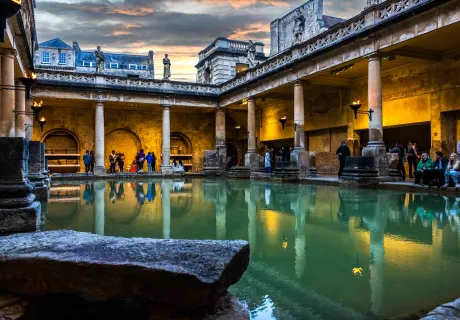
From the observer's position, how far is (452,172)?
993 centimetres

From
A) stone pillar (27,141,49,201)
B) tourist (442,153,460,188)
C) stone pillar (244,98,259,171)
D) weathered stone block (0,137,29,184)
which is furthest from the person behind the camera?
stone pillar (244,98,259,171)

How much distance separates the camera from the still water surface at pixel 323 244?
102 inches

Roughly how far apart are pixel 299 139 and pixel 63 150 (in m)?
17.6

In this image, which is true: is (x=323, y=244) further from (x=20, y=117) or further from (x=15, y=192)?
(x=20, y=117)

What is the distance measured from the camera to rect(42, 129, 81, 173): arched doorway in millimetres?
26125

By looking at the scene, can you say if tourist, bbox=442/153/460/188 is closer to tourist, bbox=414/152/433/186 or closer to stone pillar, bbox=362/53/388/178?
tourist, bbox=414/152/433/186

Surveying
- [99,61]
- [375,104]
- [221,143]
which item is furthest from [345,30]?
[99,61]

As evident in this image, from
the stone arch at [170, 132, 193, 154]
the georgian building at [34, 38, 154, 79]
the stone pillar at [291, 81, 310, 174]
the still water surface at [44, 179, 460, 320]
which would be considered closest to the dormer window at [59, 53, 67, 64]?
the georgian building at [34, 38, 154, 79]

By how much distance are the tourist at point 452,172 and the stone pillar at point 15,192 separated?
9.68m

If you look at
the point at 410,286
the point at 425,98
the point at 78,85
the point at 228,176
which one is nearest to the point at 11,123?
the point at 78,85

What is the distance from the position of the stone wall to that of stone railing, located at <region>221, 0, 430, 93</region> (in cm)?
1080

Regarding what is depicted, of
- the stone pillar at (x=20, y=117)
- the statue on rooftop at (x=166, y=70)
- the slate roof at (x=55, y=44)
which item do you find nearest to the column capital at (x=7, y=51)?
the stone pillar at (x=20, y=117)

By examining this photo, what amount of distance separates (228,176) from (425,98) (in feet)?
34.5

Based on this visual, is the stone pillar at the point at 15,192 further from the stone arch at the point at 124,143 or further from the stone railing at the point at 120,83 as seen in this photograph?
the stone arch at the point at 124,143
